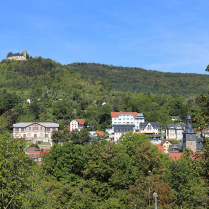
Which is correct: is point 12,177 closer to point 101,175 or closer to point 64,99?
point 101,175

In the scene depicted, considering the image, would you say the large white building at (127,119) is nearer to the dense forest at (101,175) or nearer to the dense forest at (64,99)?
the dense forest at (64,99)

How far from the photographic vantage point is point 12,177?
13.5m

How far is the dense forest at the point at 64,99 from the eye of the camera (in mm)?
87562

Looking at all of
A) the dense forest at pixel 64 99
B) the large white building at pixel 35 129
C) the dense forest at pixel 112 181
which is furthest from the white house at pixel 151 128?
the dense forest at pixel 112 181

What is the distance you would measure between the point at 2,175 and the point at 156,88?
6215 inches

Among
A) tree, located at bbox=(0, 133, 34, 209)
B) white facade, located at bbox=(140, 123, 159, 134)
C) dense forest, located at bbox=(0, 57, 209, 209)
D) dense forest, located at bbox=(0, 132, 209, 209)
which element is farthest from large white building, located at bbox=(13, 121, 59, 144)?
tree, located at bbox=(0, 133, 34, 209)

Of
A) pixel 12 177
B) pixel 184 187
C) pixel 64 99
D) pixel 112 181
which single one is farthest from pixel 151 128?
pixel 12 177

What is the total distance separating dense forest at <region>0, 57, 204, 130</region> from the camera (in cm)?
8756

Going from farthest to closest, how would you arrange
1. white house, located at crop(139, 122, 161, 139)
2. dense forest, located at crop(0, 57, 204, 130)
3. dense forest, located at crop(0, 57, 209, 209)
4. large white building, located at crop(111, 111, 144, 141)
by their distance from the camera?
dense forest, located at crop(0, 57, 204, 130) → large white building, located at crop(111, 111, 144, 141) → white house, located at crop(139, 122, 161, 139) → dense forest, located at crop(0, 57, 209, 209)

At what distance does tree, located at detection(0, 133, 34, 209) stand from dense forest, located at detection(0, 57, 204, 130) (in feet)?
188

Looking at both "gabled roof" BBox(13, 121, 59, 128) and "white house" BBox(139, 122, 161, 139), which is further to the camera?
"white house" BBox(139, 122, 161, 139)

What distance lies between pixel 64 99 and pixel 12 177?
8539 centimetres

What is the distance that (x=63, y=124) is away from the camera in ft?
267

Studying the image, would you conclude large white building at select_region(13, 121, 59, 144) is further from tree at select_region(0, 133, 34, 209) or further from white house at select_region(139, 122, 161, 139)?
tree at select_region(0, 133, 34, 209)
